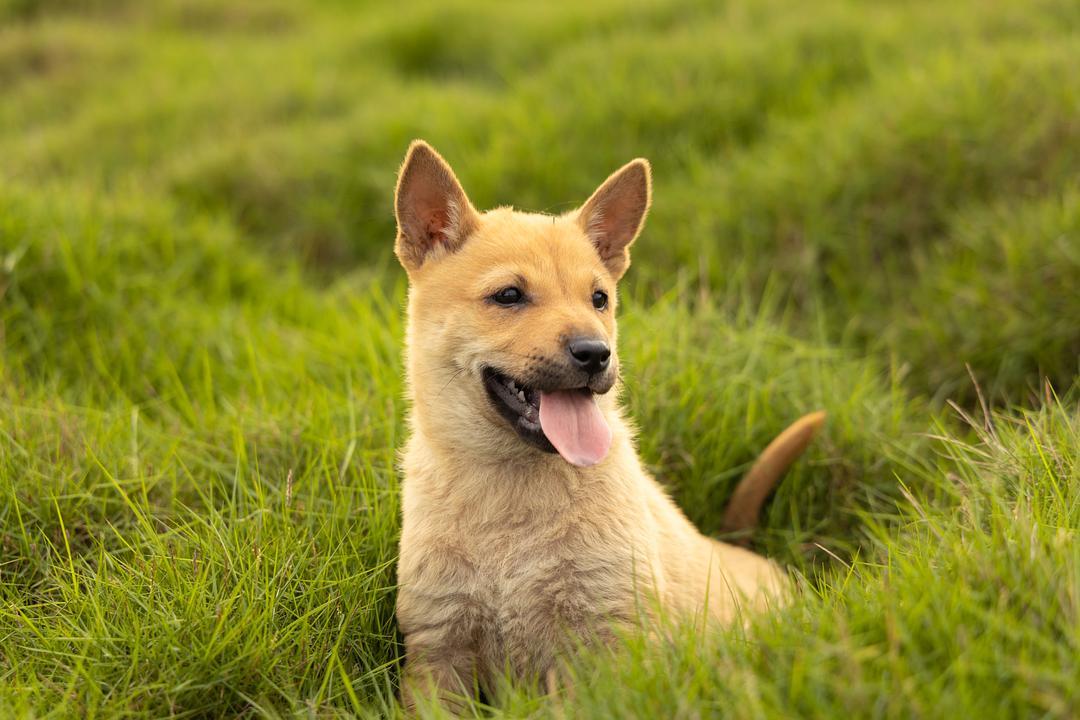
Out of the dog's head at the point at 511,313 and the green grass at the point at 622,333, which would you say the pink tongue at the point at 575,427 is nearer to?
the dog's head at the point at 511,313

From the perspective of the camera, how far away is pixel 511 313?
3.30 metres

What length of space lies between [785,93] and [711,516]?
3.81 meters

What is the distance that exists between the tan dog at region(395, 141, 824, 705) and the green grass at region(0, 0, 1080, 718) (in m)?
0.24

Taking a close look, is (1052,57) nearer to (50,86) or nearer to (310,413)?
(310,413)

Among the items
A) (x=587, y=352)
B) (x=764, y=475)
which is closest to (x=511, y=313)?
(x=587, y=352)

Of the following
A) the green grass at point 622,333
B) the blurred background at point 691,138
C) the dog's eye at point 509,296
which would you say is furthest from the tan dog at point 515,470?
the blurred background at point 691,138

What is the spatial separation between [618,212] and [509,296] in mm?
705

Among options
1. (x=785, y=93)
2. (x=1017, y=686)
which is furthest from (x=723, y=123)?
(x=1017, y=686)

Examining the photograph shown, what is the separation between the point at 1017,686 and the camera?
87.6 inches

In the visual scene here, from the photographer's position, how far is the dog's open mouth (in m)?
3.11

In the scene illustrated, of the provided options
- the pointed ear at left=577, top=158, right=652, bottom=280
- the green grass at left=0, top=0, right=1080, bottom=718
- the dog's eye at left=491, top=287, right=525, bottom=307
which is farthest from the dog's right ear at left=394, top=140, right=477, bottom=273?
the green grass at left=0, top=0, right=1080, bottom=718

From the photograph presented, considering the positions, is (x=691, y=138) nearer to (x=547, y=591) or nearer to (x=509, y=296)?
(x=509, y=296)

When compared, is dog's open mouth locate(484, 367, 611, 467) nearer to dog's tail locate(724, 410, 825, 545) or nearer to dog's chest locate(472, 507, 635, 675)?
dog's chest locate(472, 507, 635, 675)

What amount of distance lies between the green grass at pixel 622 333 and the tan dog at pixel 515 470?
24cm
